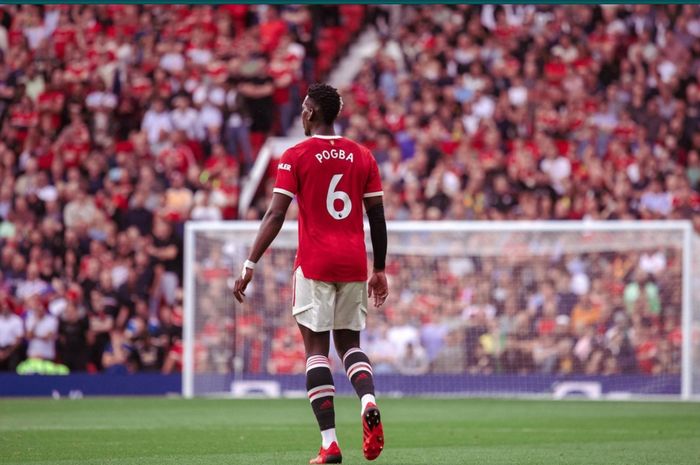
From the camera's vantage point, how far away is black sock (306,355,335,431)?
28.5 feet

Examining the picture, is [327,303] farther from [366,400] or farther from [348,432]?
[348,432]

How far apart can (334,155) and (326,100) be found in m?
0.36

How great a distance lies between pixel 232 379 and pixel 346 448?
366 inches

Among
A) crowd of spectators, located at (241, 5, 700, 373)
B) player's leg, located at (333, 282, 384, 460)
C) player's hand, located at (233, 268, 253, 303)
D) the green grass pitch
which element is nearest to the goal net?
crowd of spectators, located at (241, 5, 700, 373)

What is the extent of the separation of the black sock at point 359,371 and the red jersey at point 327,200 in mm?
488

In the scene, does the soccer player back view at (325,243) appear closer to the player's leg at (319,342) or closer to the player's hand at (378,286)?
the player's leg at (319,342)

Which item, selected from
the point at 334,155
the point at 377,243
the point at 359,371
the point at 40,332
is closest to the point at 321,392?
the point at 359,371

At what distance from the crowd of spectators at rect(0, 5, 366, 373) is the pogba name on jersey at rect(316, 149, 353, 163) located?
11.6m

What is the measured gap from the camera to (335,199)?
8797 millimetres

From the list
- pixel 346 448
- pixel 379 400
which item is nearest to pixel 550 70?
pixel 379 400

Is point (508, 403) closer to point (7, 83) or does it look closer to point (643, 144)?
point (643, 144)

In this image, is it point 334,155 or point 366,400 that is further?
point 334,155

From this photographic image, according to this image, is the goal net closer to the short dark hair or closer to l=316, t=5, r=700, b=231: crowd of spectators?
l=316, t=5, r=700, b=231: crowd of spectators

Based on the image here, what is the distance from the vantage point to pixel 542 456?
9688mm
